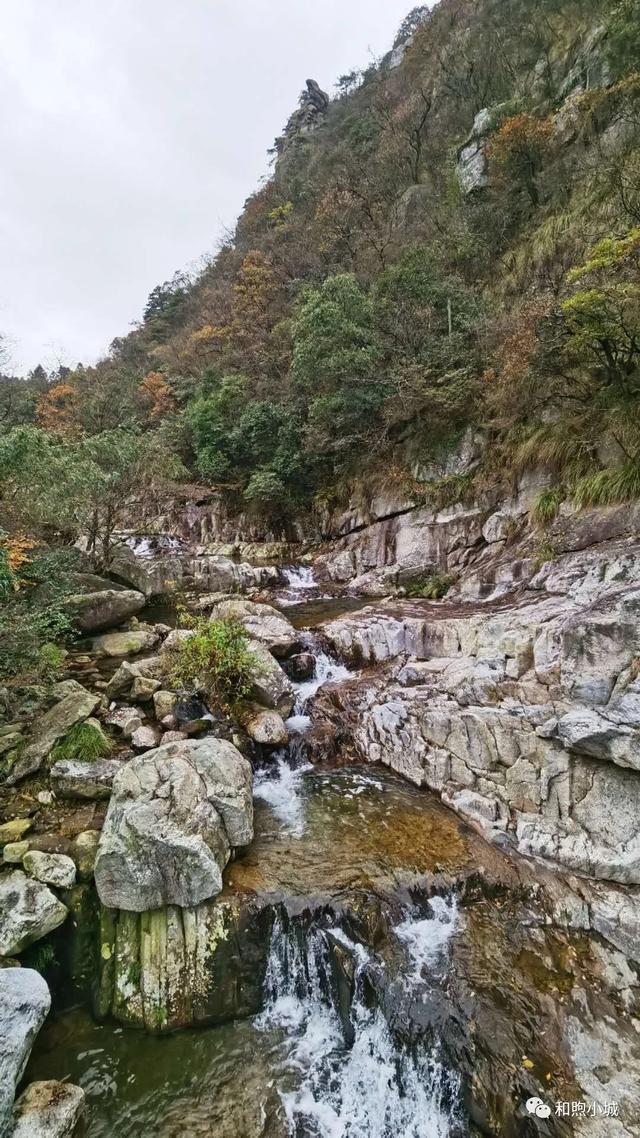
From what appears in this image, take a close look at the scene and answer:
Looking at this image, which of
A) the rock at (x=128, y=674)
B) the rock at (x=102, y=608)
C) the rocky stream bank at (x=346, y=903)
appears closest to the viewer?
the rocky stream bank at (x=346, y=903)

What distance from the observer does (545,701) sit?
20.0ft

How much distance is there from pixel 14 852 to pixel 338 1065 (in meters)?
3.69

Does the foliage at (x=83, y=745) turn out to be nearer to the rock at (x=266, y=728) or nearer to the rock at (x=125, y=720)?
the rock at (x=125, y=720)

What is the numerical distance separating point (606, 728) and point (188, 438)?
2186 cm

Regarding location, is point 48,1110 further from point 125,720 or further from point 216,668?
point 216,668

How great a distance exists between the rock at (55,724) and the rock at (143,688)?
59cm

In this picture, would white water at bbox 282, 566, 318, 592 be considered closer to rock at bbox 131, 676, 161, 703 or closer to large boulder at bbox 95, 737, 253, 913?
rock at bbox 131, 676, 161, 703

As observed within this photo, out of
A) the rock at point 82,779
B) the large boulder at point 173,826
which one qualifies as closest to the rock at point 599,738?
the large boulder at point 173,826

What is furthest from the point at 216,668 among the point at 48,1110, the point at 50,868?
the point at 48,1110

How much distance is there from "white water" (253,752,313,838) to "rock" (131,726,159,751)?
155 cm

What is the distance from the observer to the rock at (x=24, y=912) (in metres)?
4.27

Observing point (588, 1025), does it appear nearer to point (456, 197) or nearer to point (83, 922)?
point (83, 922)

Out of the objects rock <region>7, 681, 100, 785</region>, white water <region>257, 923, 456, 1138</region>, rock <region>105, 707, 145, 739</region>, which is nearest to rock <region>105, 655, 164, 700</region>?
rock <region>7, 681, 100, 785</region>

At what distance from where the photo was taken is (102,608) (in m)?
10.2
